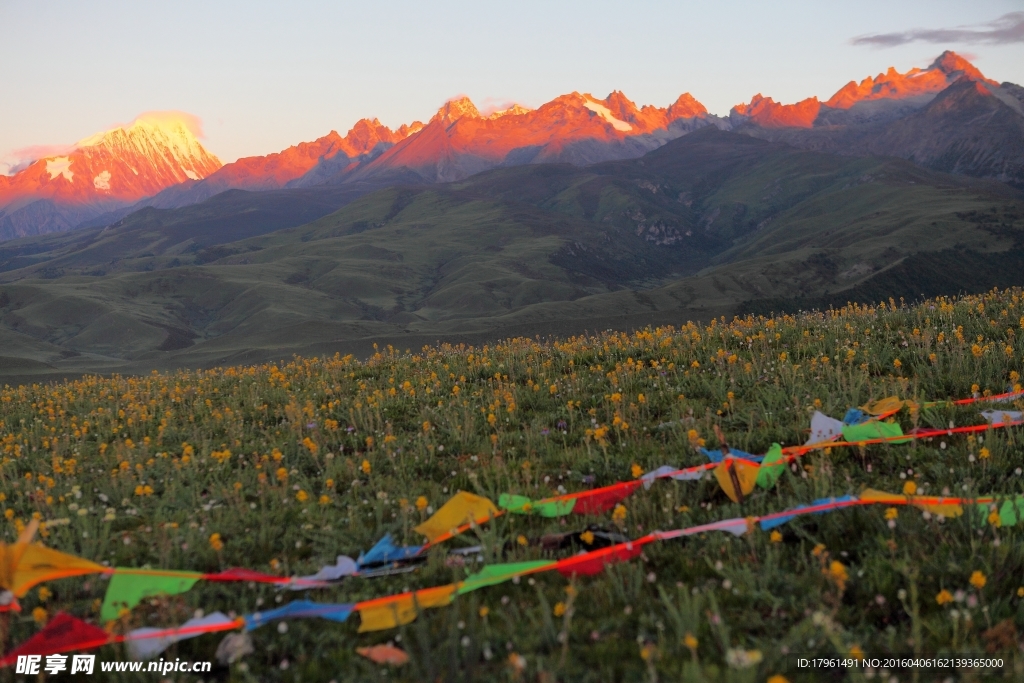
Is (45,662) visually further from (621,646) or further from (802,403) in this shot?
(802,403)

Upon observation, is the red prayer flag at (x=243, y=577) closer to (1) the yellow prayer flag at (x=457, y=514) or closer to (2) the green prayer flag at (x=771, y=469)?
(1) the yellow prayer flag at (x=457, y=514)

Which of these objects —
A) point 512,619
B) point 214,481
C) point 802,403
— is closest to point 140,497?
point 214,481

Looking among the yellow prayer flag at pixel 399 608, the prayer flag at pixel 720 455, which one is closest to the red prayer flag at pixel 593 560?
the yellow prayer flag at pixel 399 608

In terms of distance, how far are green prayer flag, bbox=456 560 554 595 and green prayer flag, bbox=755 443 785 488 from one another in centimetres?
193

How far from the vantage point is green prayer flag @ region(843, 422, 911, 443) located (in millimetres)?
5852

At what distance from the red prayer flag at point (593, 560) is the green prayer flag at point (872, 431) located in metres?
2.54

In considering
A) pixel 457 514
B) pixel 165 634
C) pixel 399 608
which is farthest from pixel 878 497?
pixel 165 634

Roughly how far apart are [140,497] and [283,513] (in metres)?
1.95

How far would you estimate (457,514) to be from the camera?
5195mm

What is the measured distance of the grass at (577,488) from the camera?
11.5 feet

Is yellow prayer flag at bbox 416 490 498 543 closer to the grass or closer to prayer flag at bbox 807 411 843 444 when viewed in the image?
the grass

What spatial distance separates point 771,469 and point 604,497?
50.3 inches

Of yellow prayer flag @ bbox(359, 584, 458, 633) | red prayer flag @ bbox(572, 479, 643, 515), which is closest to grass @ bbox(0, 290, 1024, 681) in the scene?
yellow prayer flag @ bbox(359, 584, 458, 633)

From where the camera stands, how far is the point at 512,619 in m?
3.83
